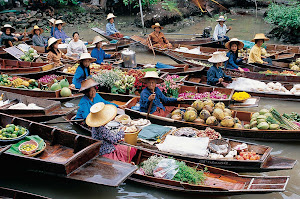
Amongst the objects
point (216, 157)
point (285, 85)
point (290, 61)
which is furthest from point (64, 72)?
point (290, 61)

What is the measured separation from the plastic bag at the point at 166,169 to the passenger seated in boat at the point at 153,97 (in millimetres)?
1628

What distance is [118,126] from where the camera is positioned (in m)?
5.85

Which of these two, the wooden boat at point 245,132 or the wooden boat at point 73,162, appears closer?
the wooden boat at point 73,162

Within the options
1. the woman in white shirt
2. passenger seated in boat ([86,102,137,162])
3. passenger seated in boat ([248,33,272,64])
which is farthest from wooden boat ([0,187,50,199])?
passenger seated in boat ([248,33,272,64])

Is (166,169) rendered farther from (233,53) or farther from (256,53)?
(256,53)

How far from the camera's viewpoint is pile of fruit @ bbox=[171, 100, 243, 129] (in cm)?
623

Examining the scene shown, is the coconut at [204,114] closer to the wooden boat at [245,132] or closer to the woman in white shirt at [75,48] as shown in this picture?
the wooden boat at [245,132]

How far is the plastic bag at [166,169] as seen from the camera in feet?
15.9

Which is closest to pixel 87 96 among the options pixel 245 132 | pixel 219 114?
pixel 219 114

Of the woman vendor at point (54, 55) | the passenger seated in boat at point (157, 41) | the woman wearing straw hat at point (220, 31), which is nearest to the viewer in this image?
the woman vendor at point (54, 55)

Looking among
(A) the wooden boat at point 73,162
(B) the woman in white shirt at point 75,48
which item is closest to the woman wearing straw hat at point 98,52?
(B) the woman in white shirt at point 75,48

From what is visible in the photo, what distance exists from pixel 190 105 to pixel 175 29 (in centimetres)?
1340

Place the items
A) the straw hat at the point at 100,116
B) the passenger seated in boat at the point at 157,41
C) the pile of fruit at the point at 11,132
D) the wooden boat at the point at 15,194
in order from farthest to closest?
the passenger seated in boat at the point at 157,41 < the pile of fruit at the point at 11,132 < the straw hat at the point at 100,116 < the wooden boat at the point at 15,194

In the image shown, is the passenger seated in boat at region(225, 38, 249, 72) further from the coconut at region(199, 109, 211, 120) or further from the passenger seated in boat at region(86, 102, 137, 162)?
the passenger seated in boat at region(86, 102, 137, 162)
